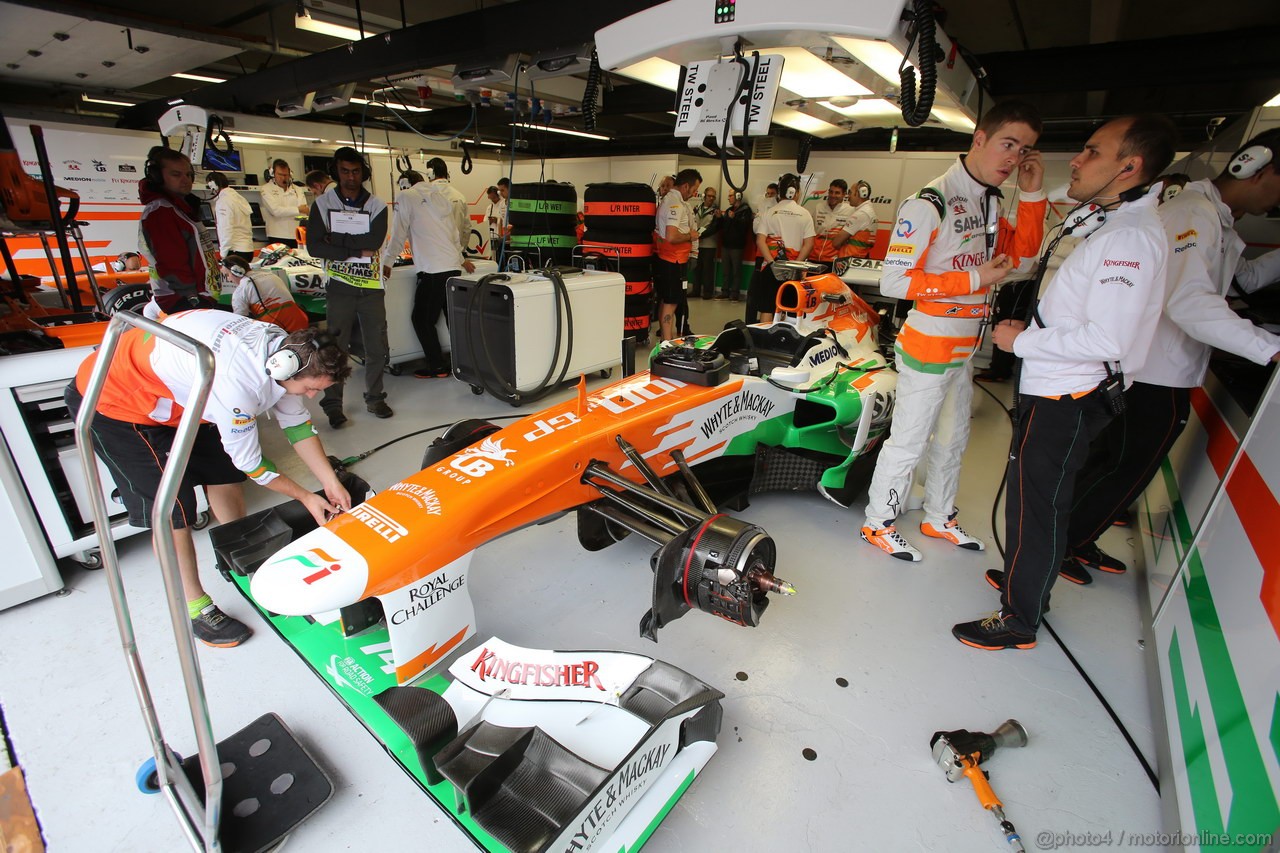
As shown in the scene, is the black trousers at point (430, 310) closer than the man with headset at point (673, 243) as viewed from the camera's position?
Yes

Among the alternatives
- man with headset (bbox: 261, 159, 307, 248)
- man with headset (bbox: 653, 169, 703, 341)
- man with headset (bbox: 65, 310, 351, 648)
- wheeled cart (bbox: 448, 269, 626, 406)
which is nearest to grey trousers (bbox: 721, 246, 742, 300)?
man with headset (bbox: 653, 169, 703, 341)

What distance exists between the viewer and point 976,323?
2.67m

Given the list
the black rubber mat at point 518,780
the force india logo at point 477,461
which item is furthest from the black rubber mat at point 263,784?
the force india logo at point 477,461

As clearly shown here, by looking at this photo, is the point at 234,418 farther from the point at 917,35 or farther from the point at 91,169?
the point at 91,169

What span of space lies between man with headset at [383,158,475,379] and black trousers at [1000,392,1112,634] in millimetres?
4331

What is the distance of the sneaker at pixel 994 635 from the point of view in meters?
2.34

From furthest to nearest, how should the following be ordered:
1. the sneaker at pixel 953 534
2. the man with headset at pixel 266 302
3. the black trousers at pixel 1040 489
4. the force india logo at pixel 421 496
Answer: the man with headset at pixel 266 302 < the sneaker at pixel 953 534 < the black trousers at pixel 1040 489 < the force india logo at pixel 421 496

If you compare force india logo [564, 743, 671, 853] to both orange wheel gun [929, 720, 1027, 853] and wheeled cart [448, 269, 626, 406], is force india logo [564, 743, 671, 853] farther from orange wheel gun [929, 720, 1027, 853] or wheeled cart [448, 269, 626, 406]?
wheeled cart [448, 269, 626, 406]

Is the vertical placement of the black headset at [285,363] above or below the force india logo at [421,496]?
above

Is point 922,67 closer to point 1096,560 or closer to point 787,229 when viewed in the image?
point 1096,560

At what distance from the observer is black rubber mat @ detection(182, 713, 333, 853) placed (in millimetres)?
1548

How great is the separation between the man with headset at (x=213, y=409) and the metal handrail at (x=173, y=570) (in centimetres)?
57

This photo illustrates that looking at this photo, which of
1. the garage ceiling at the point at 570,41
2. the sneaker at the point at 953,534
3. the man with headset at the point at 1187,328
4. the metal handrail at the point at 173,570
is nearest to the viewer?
the metal handrail at the point at 173,570

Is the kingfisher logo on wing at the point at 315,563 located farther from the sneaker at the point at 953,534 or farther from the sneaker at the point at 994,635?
the sneaker at the point at 953,534
